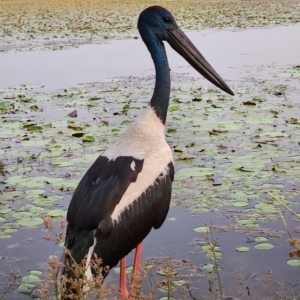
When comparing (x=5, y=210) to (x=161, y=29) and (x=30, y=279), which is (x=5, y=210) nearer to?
(x=30, y=279)

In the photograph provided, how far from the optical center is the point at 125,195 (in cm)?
295

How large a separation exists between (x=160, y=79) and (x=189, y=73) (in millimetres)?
6697

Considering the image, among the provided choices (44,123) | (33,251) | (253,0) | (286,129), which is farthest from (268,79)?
(253,0)

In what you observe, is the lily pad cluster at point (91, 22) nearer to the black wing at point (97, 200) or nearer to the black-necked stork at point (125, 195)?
the black-necked stork at point (125, 195)

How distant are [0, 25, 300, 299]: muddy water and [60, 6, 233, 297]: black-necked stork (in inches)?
24.2

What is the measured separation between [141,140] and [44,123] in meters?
4.01

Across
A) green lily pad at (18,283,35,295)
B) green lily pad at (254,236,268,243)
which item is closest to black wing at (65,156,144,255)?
green lily pad at (18,283,35,295)

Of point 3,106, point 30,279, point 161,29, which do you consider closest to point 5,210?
point 30,279

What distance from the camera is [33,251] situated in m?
3.93

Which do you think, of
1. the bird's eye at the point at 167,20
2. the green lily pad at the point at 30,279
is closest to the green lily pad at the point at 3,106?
the bird's eye at the point at 167,20

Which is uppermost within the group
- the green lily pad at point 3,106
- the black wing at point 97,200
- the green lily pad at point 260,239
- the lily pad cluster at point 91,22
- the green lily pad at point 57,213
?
the black wing at point 97,200

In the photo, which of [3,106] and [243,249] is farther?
[3,106]

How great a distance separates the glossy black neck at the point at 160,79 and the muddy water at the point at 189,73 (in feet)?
3.08

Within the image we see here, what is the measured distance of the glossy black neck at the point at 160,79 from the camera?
3.48m
